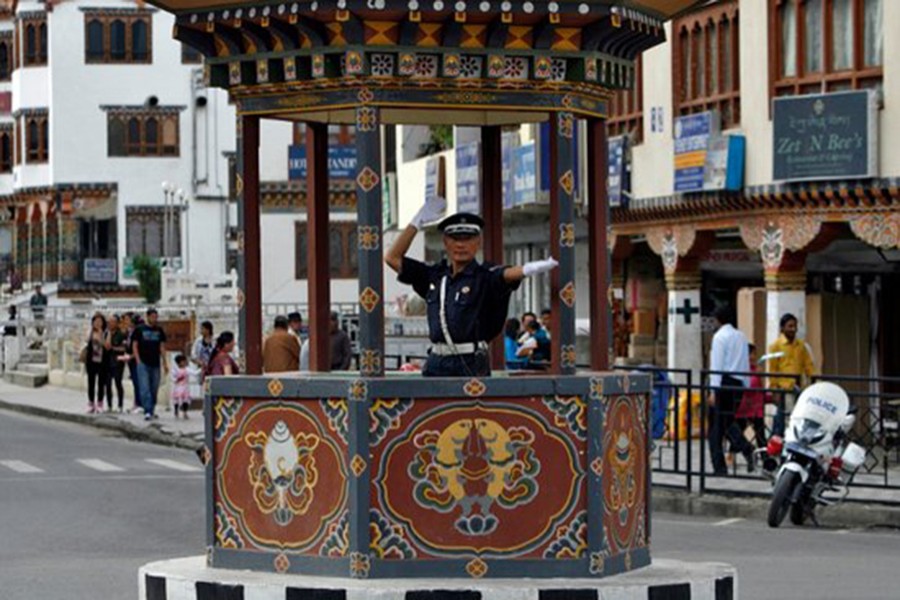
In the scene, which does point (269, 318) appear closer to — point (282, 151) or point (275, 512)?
point (282, 151)

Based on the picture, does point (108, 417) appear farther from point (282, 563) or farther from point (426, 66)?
point (426, 66)

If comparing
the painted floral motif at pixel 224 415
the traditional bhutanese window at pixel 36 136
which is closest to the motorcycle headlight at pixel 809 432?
the painted floral motif at pixel 224 415

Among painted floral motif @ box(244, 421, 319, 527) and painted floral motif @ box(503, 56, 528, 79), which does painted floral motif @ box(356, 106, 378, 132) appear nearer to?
painted floral motif @ box(503, 56, 528, 79)

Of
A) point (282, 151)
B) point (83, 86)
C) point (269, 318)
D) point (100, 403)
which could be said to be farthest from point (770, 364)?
point (83, 86)

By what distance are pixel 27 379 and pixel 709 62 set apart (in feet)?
76.1

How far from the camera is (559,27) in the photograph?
38.6ft

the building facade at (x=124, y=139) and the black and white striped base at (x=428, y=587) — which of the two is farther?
the building facade at (x=124, y=139)

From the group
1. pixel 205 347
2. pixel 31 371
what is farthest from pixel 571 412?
pixel 31 371

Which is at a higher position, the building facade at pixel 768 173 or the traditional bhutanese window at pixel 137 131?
the traditional bhutanese window at pixel 137 131

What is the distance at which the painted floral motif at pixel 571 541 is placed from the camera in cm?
1132

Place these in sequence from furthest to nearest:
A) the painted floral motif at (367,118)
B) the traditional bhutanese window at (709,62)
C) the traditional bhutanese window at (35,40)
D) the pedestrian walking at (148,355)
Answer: the traditional bhutanese window at (35,40) → the pedestrian walking at (148,355) → the traditional bhutanese window at (709,62) → the painted floral motif at (367,118)

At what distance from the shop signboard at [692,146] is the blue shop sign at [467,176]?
23.1ft

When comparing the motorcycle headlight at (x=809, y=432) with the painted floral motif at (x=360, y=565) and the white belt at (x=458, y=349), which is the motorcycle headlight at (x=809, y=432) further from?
the painted floral motif at (x=360, y=565)

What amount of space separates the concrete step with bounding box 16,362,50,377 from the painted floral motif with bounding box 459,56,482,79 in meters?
40.5
